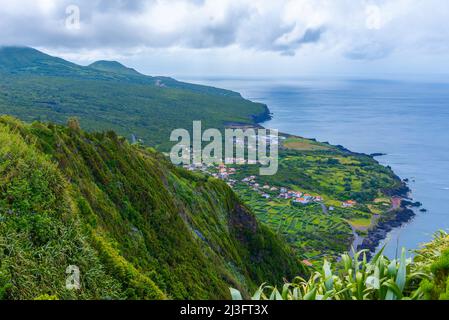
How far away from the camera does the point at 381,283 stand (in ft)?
12.4

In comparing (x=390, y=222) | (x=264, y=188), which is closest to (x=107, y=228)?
(x=390, y=222)

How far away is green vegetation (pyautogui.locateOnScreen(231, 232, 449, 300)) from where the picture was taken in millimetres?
3578

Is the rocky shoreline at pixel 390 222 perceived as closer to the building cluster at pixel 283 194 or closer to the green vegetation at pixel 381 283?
the building cluster at pixel 283 194

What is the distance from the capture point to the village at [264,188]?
7575 cm

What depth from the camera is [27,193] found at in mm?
6332

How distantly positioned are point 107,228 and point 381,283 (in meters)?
7.94

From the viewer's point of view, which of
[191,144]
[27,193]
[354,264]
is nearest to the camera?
[354,264]

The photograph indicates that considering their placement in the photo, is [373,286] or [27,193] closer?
[373,286]

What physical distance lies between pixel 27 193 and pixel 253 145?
110m

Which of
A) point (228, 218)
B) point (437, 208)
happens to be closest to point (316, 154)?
point (437, 208)

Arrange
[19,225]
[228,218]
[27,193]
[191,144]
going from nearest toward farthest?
[19,225] < [27,193] < [228,218] < [191,144]

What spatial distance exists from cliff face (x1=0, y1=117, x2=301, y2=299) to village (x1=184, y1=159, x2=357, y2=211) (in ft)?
151

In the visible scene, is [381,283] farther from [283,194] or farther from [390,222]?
[283,194]
